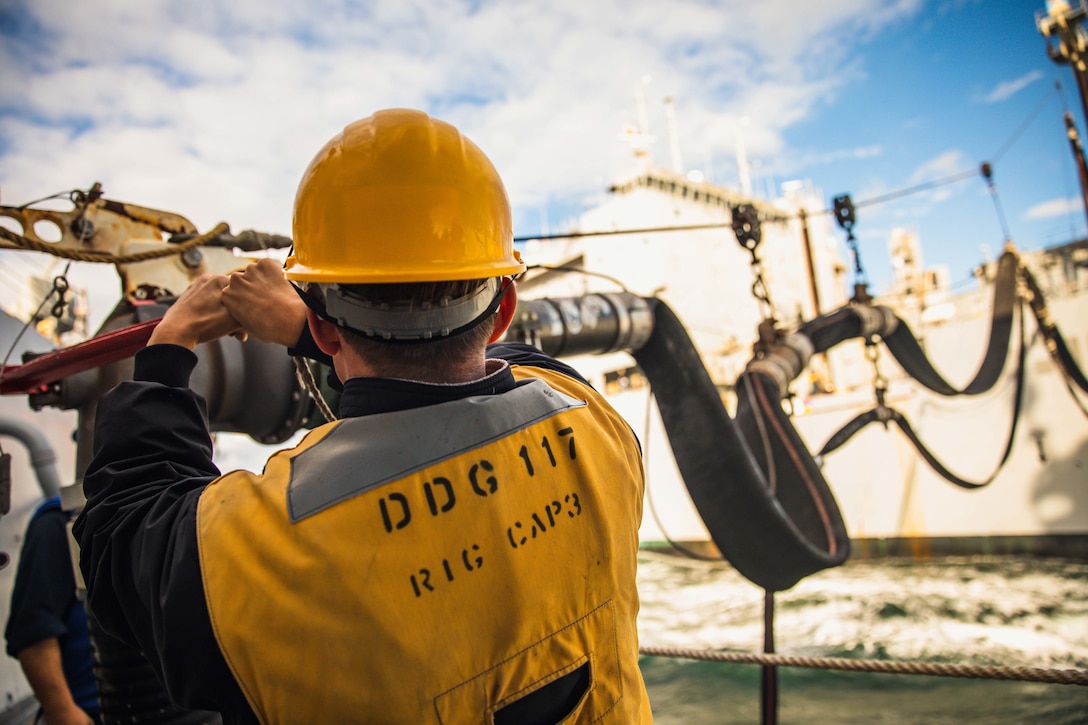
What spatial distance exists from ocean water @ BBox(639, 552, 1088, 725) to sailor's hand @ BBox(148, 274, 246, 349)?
762 centimetres

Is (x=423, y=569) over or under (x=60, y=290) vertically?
under

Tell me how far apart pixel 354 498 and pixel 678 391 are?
304 centimetres

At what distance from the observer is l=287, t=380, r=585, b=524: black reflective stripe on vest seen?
920mm

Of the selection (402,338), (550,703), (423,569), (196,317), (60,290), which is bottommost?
(550,703)

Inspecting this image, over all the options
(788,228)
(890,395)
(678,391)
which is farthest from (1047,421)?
(788,228)

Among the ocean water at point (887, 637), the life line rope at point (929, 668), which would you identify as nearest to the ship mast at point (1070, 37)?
the ocean water at point (887, 637)

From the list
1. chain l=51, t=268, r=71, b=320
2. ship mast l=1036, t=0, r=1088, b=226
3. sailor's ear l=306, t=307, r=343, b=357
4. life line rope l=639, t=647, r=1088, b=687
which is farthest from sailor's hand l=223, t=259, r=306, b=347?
ship mast l=1036, t=0, r=1088, b=226

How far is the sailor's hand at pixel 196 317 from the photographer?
1208mm

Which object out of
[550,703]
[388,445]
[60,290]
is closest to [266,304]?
[388,445]

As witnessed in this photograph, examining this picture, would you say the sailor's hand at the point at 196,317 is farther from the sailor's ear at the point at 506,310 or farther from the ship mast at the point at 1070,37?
the ship mast at the point at 1070,37

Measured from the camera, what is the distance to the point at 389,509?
927 millimetres

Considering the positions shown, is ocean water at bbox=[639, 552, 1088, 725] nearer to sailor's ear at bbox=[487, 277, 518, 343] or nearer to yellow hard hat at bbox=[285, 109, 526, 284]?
sailor's ear at bbox=[487, 277, 518, 343]

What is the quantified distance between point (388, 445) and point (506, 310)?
0.46 m

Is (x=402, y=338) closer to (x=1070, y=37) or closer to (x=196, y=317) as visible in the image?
(x=196, y=317)
